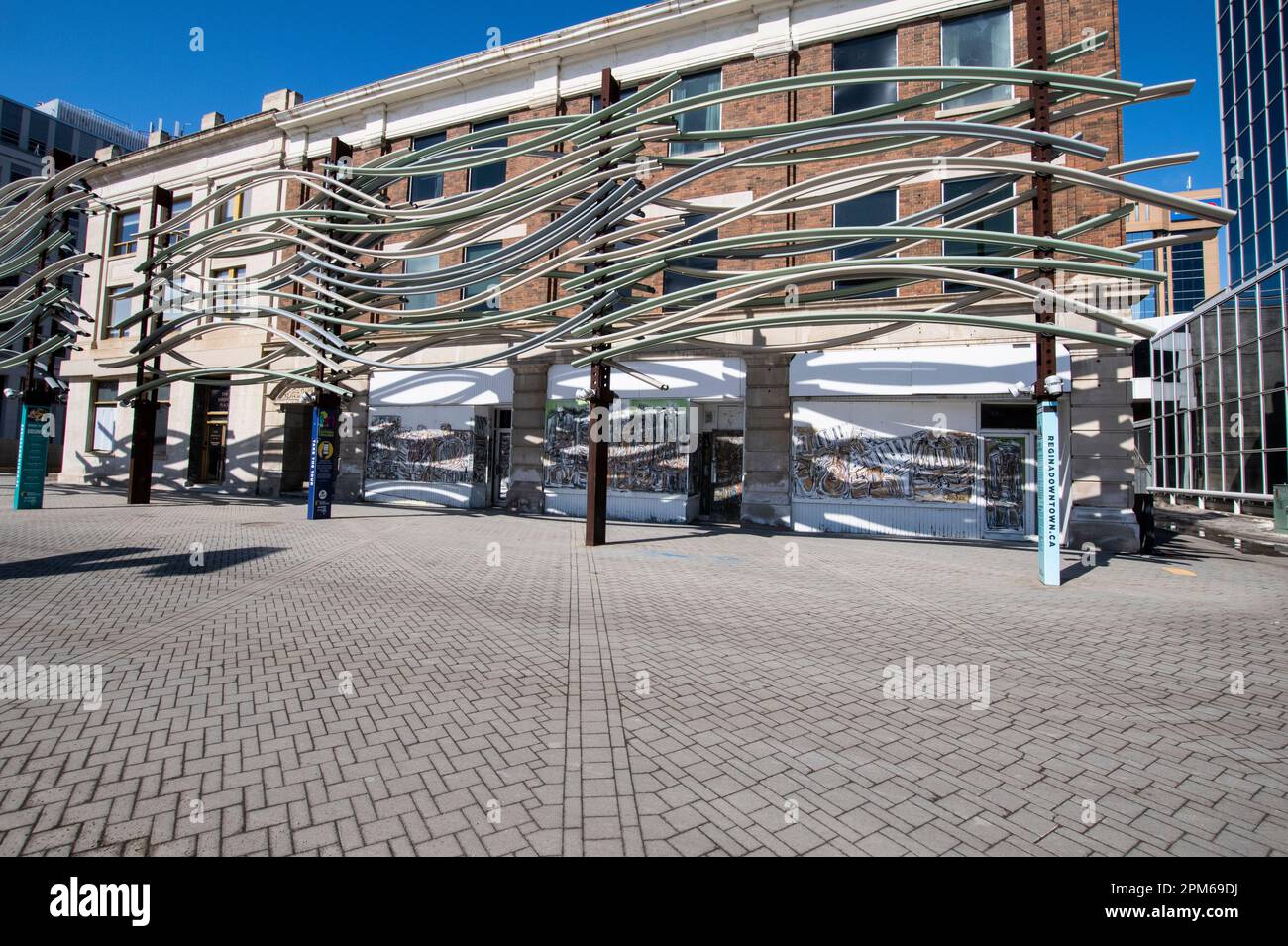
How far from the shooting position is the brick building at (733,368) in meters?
13.5

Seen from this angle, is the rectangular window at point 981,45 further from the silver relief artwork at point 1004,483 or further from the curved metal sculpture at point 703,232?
the silver relief artwork at point 1004,483

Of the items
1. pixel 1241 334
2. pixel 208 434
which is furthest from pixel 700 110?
pixel 208 434

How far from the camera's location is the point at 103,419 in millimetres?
24219

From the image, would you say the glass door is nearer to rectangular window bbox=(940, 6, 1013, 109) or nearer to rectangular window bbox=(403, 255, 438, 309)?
rectangular window bbox=(403, 255, 438, 309)

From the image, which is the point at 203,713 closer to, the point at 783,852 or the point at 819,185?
the point at 783,852

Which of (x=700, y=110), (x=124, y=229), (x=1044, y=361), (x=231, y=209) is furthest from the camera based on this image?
(x=124, y=229)

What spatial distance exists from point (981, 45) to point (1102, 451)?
10.1 metres

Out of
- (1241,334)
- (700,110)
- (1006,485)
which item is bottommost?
(1006,485)

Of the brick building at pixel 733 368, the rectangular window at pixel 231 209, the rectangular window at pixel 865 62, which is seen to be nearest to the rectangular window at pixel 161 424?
the brick building at pixel 733 368

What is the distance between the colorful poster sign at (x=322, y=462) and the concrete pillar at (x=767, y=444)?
428 inches

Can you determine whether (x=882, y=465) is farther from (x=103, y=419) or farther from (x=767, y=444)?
(x=103, y=419)

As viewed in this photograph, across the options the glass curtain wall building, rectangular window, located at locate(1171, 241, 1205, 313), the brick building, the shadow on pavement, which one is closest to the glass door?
the brick building

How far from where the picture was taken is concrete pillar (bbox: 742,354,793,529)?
50.9 ft

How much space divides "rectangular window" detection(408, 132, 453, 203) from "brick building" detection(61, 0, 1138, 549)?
8cm
